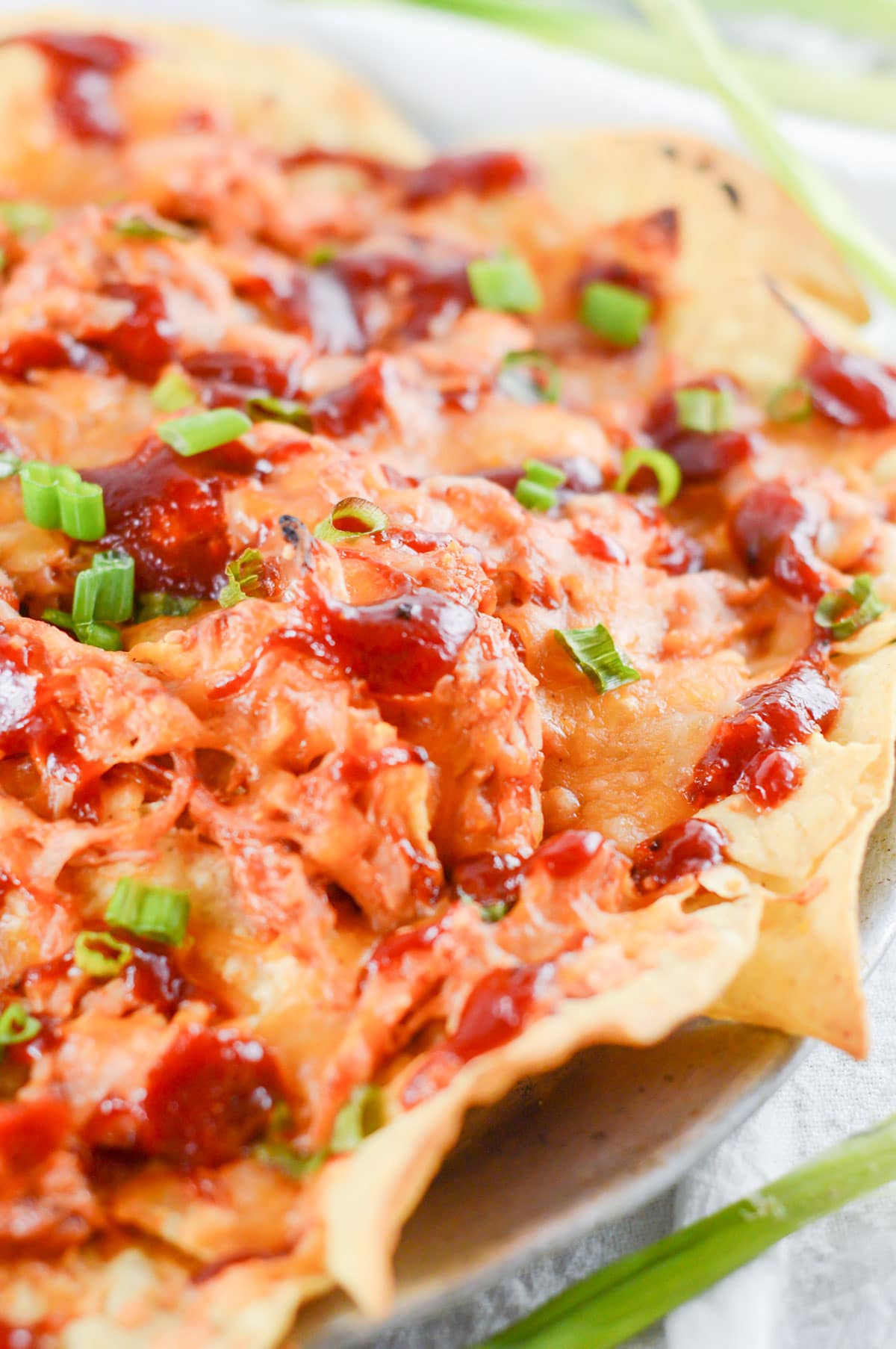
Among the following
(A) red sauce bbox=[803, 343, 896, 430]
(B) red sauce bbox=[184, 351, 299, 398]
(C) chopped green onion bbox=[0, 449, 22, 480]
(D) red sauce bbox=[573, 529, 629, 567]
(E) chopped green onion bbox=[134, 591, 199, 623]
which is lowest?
(C) chopped green onion bbox=[0, 449, 22, 480]

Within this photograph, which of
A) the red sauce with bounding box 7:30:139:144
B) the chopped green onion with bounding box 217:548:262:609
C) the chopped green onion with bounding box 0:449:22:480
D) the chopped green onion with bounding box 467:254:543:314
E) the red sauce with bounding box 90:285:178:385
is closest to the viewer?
the chopped green onion with bounding box 217:548:262:609

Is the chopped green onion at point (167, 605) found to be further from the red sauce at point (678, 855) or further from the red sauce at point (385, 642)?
the red sauce at point (678, 855)

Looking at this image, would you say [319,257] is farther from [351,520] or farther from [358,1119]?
[358,1119]

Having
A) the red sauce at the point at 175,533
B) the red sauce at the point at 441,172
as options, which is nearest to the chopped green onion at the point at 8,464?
the red sauce at the point at 175,533

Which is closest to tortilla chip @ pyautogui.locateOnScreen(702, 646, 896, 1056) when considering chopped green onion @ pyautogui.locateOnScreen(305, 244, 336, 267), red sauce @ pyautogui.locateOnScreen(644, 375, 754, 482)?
red sauce @ pyautogui.locateOnScreen(644, 375, 754, 482)

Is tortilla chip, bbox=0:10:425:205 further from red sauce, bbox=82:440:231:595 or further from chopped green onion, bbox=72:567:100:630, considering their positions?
chopped green onion, bbox=72:567:100:630

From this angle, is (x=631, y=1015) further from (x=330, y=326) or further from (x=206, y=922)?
(x=330, y=326)
